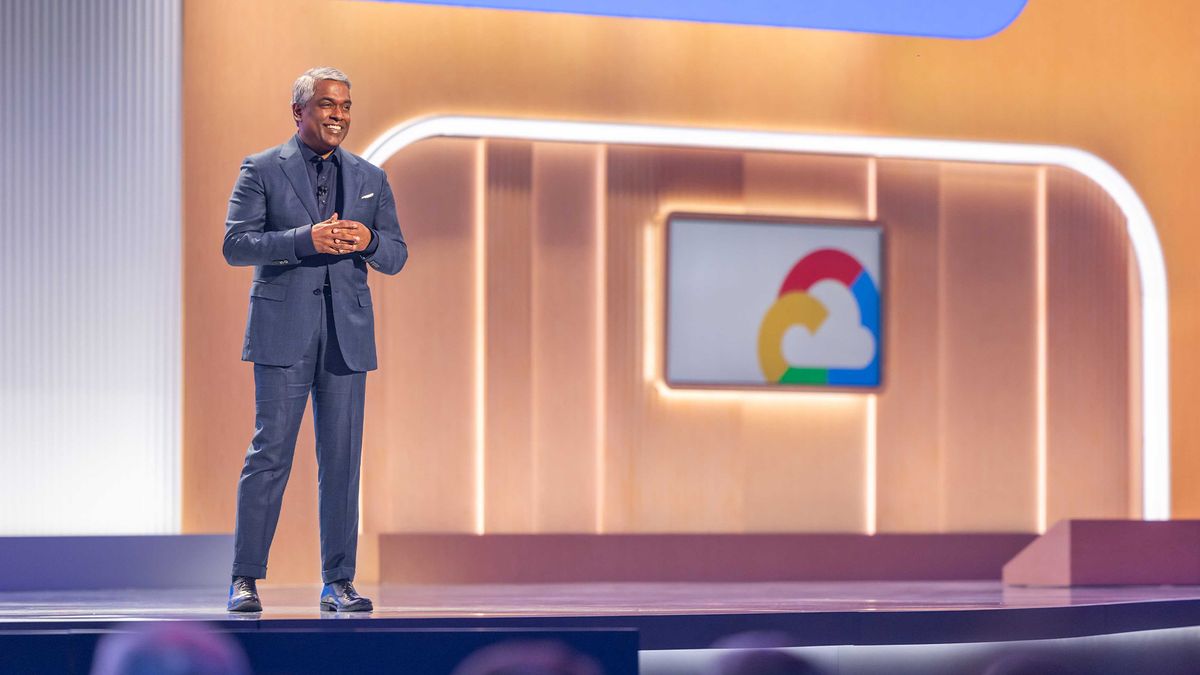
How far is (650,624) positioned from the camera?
3.23 m

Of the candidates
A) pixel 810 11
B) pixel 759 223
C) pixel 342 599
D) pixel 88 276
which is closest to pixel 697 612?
pixel 342 599

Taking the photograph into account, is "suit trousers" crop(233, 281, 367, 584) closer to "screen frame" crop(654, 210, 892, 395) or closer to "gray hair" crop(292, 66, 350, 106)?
"gray hair" crop(292, 66, 350, 106)

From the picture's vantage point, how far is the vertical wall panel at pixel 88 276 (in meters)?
5.02

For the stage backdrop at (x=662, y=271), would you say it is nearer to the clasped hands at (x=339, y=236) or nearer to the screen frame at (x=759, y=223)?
the screen frame at (x=759, y=223)

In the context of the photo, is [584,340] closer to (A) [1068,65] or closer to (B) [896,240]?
(B) [896,240]

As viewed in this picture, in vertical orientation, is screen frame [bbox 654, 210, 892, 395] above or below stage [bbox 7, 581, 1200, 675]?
above

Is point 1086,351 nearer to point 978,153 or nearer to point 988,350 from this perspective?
point 988,350

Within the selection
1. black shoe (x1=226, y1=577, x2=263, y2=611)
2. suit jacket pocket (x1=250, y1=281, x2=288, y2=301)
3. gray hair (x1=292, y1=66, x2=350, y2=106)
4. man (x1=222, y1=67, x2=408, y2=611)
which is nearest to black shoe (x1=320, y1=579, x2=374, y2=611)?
man (x1=222, y1=67, x2=408, y2=611)

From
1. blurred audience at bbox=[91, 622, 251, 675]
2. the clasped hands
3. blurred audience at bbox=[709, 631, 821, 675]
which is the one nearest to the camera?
blurred audience at bbox=[91, 622, 251, 675]

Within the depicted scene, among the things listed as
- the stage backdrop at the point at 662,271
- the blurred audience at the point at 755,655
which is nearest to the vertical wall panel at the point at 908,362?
the stage backdrop at the point at 662,271

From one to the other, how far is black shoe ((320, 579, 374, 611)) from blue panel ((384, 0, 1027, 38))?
9.17 feet

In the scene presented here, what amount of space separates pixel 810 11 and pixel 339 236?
3092 mm

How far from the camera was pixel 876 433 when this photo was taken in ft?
18.9

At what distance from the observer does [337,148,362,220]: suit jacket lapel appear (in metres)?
3.22
